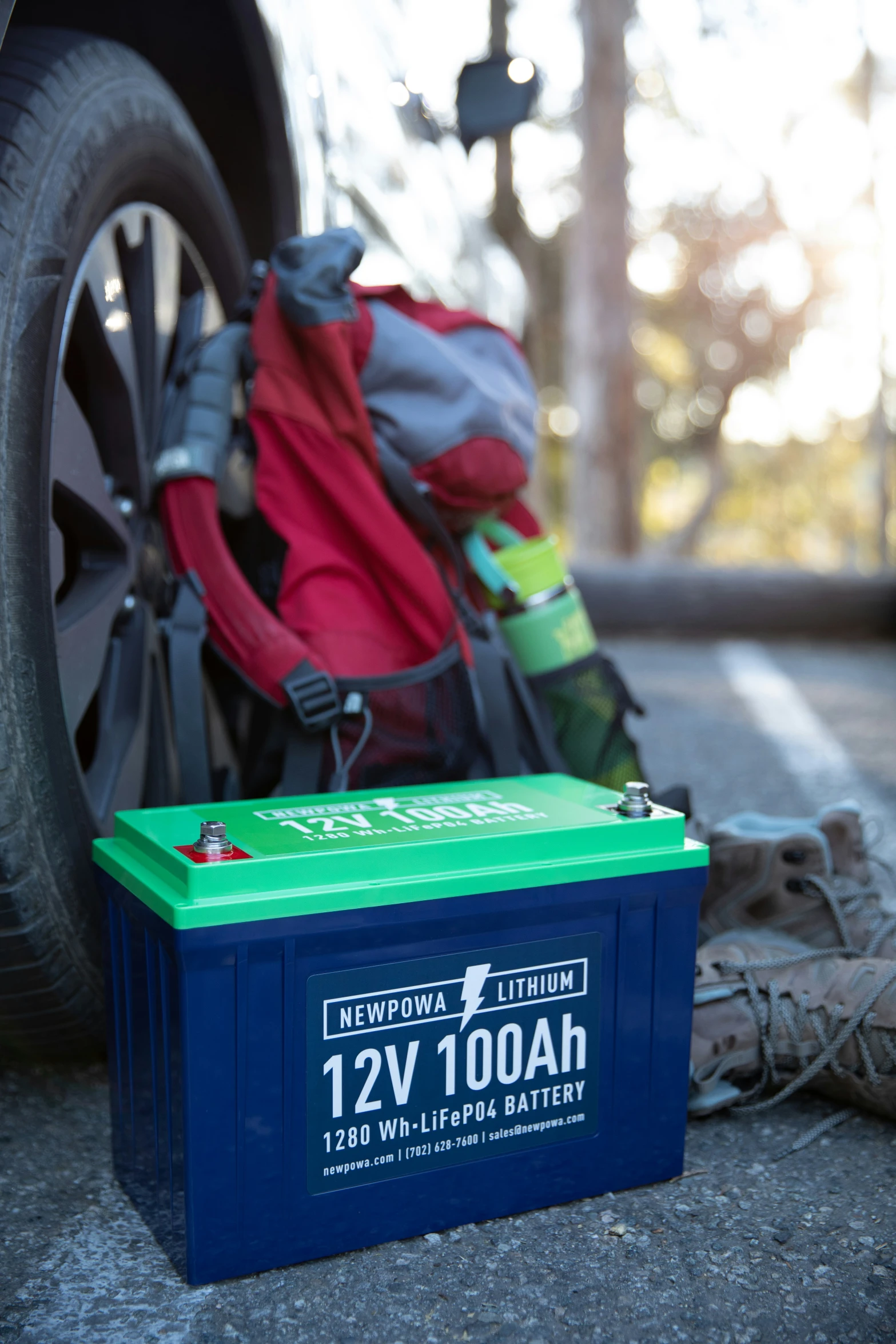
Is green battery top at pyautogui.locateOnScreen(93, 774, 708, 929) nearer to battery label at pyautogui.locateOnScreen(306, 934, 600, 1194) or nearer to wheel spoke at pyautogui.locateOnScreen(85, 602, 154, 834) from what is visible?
battery label at pyautogui.locateOnScreen(306, 934, 600, 1194)

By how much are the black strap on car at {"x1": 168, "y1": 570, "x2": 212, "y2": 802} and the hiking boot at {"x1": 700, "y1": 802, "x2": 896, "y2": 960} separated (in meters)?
0.79

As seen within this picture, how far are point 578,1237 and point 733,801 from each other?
1824 mm

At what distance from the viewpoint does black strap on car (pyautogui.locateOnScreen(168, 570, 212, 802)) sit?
164 centimetres

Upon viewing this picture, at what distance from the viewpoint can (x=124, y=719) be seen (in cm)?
162

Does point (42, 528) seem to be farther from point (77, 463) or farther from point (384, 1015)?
point (384, 1015)

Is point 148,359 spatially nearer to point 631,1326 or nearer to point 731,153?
point 631,1326

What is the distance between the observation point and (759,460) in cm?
3734

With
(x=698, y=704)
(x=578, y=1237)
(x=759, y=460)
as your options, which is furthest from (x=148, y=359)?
(x=759, y=460)

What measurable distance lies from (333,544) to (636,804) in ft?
2.43

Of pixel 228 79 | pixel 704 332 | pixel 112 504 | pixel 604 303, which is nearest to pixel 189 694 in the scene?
pixel 112 504

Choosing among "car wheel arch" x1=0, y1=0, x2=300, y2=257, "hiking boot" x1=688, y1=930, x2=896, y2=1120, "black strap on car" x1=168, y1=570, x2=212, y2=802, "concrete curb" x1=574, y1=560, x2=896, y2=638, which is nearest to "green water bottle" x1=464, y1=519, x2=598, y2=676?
"black strap on car" x1=168, y1=570, x2=212, y2=802

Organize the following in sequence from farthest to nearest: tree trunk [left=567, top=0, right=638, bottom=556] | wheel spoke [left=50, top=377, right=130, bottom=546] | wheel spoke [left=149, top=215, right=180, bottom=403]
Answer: tree trunk [left=567, top=0, right=638, bottom=556] → wheel spoke [left=149, top=215, right=180, bottom=403] → wheel spoke [left=50, top=377, right=130, bottom=546]

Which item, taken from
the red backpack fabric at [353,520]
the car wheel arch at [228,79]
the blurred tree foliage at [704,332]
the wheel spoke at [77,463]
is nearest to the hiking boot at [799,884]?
the red backpack fabric at [353,520]

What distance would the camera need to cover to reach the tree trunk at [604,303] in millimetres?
8719
